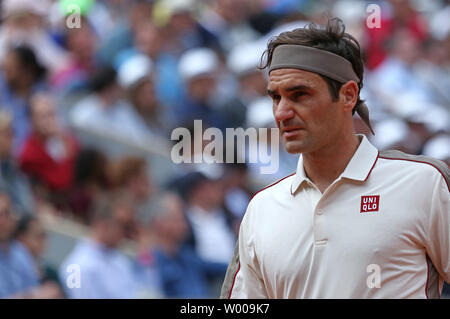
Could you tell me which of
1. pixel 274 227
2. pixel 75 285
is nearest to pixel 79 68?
pixel 75 285

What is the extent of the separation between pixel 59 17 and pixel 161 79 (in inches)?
41.2

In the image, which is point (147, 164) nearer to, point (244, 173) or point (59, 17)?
point (244, 173)

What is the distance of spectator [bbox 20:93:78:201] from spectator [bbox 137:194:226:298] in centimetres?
77

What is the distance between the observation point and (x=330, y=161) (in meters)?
2.65

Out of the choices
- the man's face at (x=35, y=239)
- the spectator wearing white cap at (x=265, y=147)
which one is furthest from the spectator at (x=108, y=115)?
the man's face at (x=35, y=239)

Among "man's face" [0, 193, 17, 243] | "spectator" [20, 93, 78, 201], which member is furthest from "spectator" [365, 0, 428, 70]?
"man's face" [0, 193, 17, 243]

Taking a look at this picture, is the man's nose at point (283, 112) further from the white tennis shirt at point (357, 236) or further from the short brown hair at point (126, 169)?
the short brown hair at point (126, 169)

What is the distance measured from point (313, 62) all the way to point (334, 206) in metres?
0.45

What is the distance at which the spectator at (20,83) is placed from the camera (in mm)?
6754

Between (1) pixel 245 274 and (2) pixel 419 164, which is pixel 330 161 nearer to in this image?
(2) pixel 419 164

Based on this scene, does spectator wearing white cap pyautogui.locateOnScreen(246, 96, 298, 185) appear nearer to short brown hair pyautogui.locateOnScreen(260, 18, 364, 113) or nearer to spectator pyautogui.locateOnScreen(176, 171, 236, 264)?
spectator pyautogui.locateOnScreen(176, 171, 236, 264)

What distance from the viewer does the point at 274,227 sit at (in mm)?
2643

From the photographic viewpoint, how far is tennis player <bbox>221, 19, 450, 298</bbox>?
243cm

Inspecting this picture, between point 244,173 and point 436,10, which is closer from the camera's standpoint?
point 244,173
